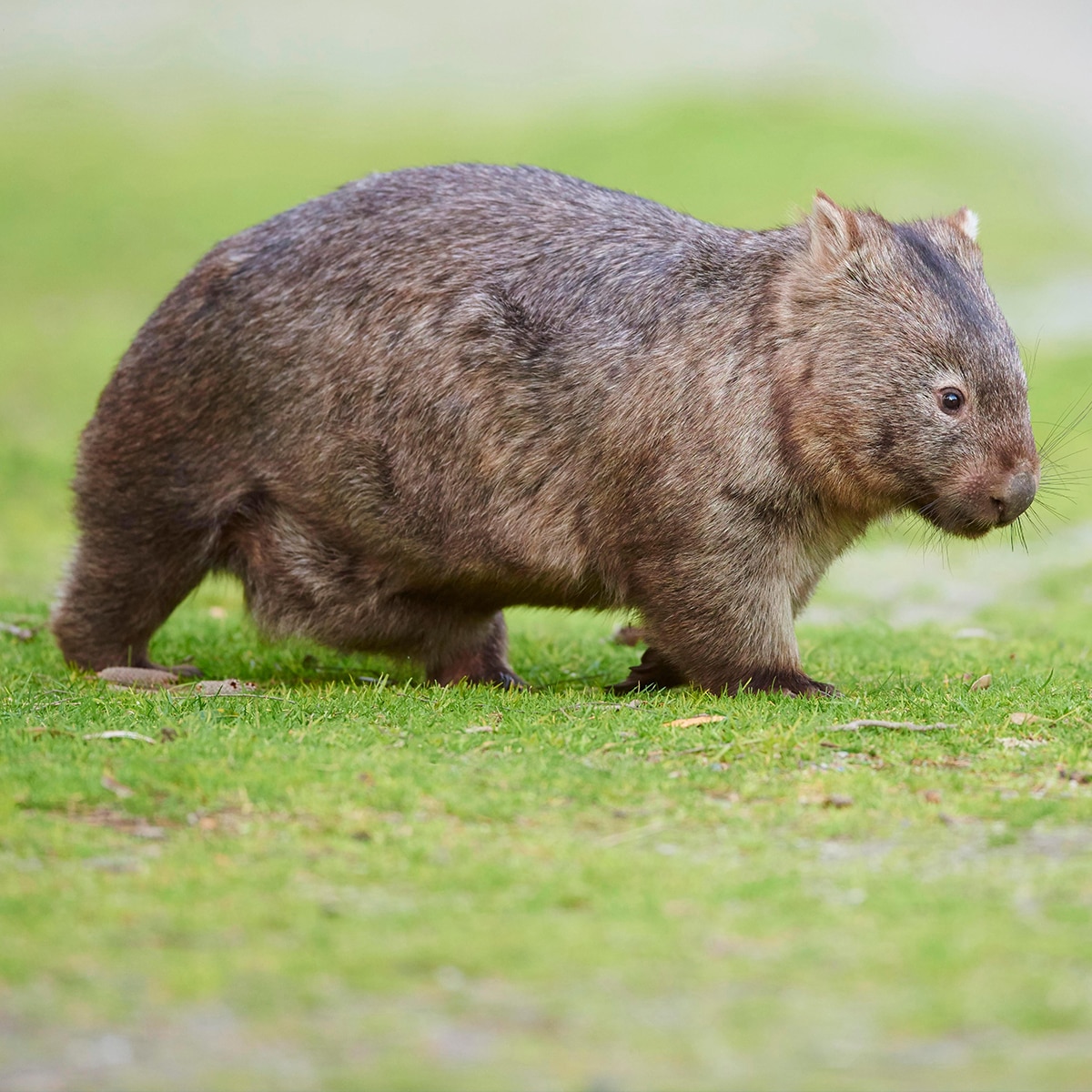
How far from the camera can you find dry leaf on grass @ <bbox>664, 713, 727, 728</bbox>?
507 cm

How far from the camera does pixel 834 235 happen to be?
5.79 metres

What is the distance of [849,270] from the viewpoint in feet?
18.8

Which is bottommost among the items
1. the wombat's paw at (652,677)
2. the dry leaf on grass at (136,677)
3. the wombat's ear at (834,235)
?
the dry leaf on grass at (136,677)

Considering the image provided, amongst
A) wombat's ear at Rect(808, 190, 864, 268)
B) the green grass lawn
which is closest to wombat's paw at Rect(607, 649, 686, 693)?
the green grass lawn

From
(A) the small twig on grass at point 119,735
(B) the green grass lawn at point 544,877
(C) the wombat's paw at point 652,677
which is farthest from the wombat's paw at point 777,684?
(A) the small twig on grass at point 119,735

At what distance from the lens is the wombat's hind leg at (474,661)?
21.3 feet

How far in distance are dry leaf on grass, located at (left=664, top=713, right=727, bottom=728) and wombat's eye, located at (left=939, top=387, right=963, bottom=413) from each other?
1.32 m

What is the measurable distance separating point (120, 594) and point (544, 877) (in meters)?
3.37

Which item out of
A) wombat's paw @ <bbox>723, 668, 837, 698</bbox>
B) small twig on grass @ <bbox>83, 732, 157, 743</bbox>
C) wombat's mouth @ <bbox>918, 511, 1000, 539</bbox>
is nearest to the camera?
small twig on grass @ <bbox>83, 732, 157, 743</bbox>

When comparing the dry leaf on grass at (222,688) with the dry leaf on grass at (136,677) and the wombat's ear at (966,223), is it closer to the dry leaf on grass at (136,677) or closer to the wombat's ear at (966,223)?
the dry leaf on grass at (136,677)

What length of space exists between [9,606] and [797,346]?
15.3 ft

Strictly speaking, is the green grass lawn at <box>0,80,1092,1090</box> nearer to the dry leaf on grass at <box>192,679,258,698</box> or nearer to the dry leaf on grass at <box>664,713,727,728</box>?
the dry leaf on grass at <box>664,713,727,728</box>

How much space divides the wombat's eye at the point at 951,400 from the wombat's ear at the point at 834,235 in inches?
23.8

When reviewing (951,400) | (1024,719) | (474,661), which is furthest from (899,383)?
(474,661)
